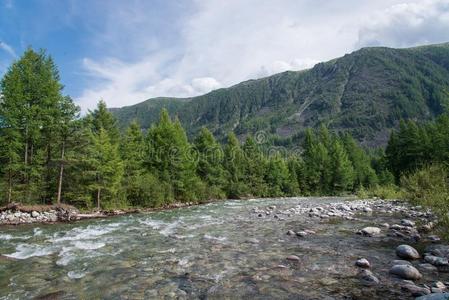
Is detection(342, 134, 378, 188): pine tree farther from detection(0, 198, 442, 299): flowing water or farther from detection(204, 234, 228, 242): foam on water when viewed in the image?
detection(204, 234, 228, 242): foam on water

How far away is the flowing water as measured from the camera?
6816mm

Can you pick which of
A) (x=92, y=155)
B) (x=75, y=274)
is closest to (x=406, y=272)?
(x=75, y=274)

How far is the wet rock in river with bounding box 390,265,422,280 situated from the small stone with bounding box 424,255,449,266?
1.21 metres

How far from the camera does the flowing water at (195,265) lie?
682 centimetres

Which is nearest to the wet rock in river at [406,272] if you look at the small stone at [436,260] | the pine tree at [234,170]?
the small stone at [436,260]

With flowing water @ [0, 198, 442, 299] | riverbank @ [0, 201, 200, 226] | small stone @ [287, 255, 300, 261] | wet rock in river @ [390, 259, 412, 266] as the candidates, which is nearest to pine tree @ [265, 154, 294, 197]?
riverbank @ [0, 201, 200, 226]

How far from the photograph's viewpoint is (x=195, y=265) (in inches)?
350

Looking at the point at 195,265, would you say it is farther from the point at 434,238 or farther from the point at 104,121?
the point at 104,121

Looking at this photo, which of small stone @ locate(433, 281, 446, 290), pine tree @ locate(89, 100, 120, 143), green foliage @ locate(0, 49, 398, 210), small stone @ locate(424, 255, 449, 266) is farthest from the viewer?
pine tree @ locate(89, 100, 120, 143)

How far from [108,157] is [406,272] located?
86.7ft

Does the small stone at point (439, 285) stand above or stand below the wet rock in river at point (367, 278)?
above

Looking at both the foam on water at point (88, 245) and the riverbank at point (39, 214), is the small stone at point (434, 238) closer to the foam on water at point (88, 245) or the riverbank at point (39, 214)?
the foam on water at point (88, 245)

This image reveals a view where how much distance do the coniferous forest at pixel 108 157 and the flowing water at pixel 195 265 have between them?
378 inches

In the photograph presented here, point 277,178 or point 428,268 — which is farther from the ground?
point 277,178
